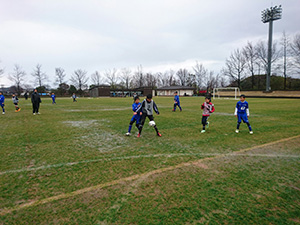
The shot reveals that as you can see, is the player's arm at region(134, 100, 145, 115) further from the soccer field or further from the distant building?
the distant building

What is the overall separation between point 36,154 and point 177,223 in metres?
4.71

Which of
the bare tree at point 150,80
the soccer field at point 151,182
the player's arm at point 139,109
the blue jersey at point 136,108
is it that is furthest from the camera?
the bare tree at point 150,80

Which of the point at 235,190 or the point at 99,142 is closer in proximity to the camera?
the point at 235,190

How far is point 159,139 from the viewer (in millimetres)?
6863

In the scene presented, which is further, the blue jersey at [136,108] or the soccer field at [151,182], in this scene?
the blue jersey at [136,108]

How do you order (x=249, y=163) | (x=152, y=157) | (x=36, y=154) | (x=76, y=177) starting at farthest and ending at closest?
(x=36, y=154) < (x=152, y=157) < (x=249, y=163) < (x=76, y=177)

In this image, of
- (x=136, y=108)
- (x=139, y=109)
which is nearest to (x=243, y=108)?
(x=139, y=109)

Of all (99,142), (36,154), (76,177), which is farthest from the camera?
(99,142)

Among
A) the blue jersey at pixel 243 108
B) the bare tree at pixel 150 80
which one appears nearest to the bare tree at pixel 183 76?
the bare tree at pixel 150 80

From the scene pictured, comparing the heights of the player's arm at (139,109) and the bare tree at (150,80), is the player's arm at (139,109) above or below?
below

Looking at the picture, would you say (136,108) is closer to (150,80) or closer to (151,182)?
(151,182)

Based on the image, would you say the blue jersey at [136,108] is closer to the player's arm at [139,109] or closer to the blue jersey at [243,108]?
the player's arm at [139,109]

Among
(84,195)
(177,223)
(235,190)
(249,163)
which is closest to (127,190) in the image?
(84,195)

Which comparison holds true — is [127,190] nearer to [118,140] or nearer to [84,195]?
[84,195]
